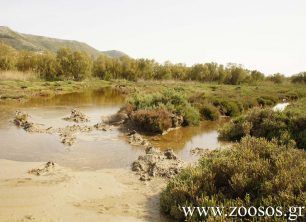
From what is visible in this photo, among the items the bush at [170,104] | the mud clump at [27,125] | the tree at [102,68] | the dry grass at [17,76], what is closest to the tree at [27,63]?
the dry grass at [17,76]

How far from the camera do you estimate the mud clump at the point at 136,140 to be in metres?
12.8

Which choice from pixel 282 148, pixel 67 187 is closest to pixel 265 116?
pixel 282 148

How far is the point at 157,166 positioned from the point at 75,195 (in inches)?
109

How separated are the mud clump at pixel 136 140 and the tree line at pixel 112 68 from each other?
31.4 metres

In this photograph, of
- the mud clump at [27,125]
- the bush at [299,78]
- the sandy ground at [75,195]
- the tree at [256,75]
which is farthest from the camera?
the bush at [299,78]

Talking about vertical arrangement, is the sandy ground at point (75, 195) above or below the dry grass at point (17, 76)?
below

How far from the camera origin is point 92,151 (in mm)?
11383

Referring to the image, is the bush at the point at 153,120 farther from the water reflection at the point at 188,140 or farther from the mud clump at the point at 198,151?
the mud clump at the point at 198,151

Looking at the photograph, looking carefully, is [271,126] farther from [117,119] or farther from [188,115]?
[117,119]

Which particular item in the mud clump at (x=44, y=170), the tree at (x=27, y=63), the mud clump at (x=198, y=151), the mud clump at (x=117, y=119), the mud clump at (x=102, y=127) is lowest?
the mud clump at (x=44, y=170)

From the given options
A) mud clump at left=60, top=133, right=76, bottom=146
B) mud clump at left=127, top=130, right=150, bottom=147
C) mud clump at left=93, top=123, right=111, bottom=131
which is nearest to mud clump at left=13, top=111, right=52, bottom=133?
mud clump at left=60, top=133, right=76, bottom=146

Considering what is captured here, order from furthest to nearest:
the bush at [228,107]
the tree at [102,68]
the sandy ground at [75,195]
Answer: the tree at [102,68]
the bush at [228,107]
the sandy ground at [75,195]

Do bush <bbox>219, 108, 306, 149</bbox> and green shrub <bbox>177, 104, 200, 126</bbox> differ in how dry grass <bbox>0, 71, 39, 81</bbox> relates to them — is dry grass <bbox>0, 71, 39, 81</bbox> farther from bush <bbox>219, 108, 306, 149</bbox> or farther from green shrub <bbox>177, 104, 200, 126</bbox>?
bush <bbox>219, 108, 306, 149</bbox>

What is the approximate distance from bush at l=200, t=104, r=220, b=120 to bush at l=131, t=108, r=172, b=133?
413 cm
